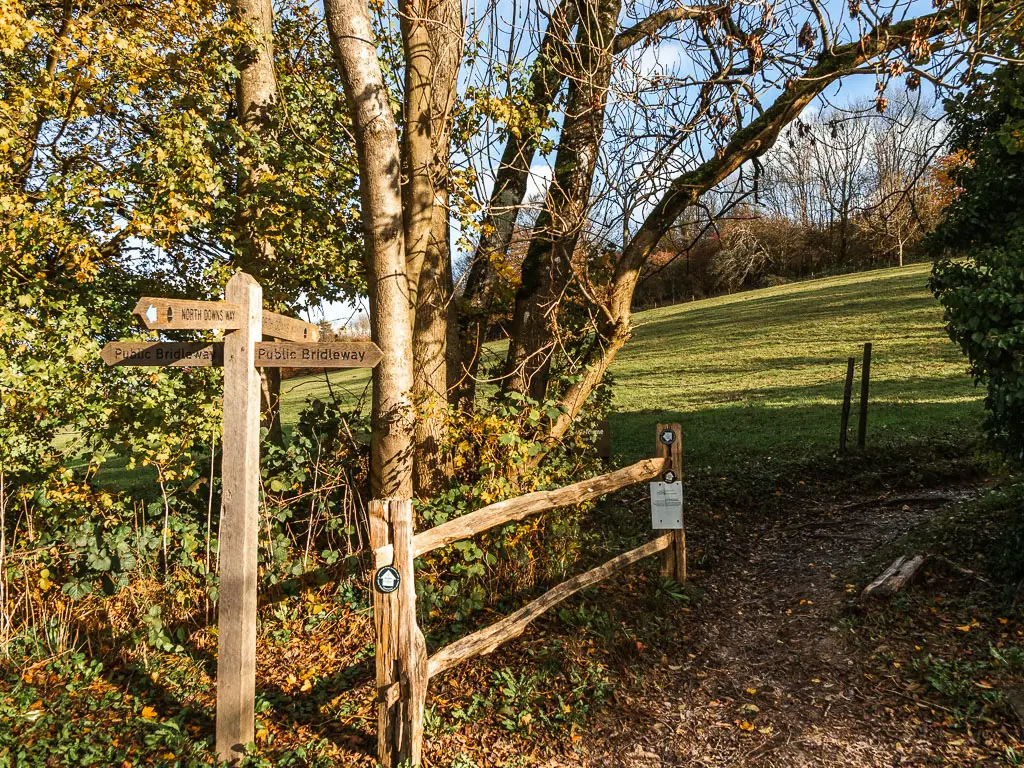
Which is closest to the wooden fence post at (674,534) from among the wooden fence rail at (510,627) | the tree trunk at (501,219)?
the wooden fence rail at (510,627)

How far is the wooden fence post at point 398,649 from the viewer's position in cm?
349

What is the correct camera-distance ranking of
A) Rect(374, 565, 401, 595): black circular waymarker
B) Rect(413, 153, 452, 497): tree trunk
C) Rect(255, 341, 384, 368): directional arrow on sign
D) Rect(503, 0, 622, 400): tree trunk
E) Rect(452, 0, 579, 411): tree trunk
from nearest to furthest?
Rect(374, 565, 401, 595): black circular waymarker, Rect(255, 341, 384, 368): directional arrow on sign, Rect(413, 153, 452, 497): tree trunk, Rect(503, 0, 622, 400): tree trunk, Rect(452, 0, 579, 411): tree trunk

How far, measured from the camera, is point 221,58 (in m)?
6.37

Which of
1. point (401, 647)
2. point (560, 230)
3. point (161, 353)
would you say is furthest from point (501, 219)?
point (401, 647)

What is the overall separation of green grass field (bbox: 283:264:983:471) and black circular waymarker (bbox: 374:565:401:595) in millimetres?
2582

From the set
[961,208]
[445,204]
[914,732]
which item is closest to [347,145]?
[445,204]

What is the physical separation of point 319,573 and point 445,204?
129 inches

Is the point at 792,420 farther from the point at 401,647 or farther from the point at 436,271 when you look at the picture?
the point at 401,647

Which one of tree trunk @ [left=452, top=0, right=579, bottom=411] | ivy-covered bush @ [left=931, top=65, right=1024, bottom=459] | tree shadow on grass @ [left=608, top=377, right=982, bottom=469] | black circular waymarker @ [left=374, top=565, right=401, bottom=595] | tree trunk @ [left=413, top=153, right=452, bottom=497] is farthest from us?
tree shadow on grass @ [left=608, top=377, right=982, bottom=469]

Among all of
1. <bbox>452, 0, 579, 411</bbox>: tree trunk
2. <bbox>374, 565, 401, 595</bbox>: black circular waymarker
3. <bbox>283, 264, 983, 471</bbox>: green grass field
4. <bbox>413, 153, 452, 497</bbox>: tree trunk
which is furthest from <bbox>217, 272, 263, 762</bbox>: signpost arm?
<bbox>452, 0, 579, 411</bbox>: tree trunk

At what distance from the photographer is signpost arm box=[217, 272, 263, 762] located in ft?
11.4

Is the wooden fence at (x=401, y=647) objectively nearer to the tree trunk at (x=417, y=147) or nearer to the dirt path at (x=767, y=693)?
the dirt path at (x=767, y=693)

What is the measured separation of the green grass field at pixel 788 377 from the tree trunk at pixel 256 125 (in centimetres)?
45

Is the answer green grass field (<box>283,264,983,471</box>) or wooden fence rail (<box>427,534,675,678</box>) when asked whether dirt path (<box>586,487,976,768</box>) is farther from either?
green grass field (<box>283,264,983,471</box>)
